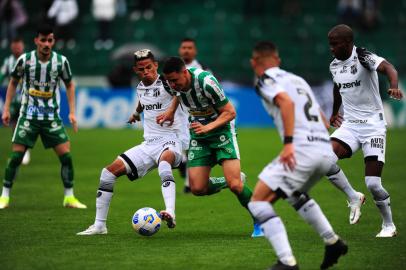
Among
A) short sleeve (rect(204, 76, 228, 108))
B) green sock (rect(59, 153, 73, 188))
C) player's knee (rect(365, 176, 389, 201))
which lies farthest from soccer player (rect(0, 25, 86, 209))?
player's knee (rect(365, 176, 389, 201))

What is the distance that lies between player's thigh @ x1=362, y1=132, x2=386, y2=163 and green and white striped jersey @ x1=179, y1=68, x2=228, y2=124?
1.91m

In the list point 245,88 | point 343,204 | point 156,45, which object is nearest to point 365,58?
point 343,204

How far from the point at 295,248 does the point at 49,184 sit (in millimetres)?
7658

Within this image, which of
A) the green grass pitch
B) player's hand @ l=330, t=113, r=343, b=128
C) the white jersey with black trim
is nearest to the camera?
the green grass pitch

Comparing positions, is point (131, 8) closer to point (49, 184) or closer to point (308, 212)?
point (49, 184)

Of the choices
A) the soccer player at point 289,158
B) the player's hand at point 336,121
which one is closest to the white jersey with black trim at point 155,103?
the player's hand at point 336,121

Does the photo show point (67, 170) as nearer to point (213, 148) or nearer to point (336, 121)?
point (213, 148)

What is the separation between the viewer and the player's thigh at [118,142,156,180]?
35.5ft

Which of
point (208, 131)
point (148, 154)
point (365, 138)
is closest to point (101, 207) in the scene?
point (148, 154)

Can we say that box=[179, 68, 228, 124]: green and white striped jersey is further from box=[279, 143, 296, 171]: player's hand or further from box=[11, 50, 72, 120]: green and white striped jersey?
box=[11, 50, 72, 120]: green and white striped jersey

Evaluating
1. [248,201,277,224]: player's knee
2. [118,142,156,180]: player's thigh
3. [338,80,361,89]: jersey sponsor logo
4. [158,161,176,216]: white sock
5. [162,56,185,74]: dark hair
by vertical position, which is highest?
[162,56,185,74]: dark hair

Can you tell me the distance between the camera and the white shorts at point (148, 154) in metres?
10.9

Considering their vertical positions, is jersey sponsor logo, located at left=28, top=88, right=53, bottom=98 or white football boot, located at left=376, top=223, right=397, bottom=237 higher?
jersey sponsor logo, located at left=28, top=88, right=53, bottom=98

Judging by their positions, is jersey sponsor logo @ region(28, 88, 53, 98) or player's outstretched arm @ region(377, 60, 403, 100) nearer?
player's outstretched arm @ region(377, 60, 403, 100)
